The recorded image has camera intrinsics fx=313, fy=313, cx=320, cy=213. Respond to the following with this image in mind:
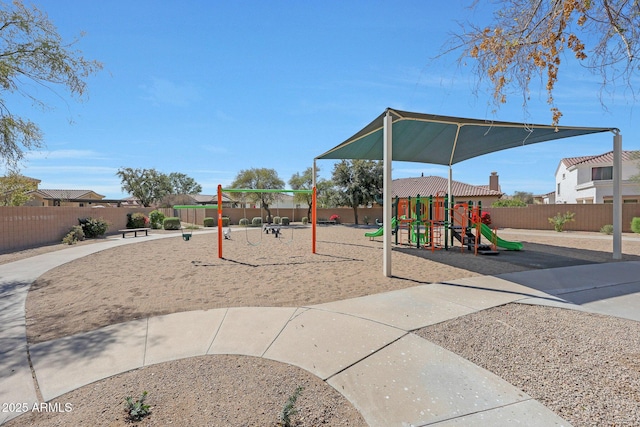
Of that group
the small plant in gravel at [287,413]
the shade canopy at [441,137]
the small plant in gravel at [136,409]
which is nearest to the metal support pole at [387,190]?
the shade canopy at [441,137]

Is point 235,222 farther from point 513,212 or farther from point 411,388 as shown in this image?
point 411,388

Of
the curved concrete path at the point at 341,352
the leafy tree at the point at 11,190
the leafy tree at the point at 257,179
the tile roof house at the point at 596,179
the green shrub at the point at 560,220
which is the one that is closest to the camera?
the curved concrete path at the point at 341,352

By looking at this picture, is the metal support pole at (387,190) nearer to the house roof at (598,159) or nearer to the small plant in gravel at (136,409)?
the small plant in gravel at (136,409)

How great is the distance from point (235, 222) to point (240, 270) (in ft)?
87.9

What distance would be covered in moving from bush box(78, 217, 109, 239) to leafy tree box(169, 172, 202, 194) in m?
59.4

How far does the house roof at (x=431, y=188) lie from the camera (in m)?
35.4

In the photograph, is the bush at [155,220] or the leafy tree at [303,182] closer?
the bush at [155,220]

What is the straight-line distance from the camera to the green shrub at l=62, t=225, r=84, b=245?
47.9 feet

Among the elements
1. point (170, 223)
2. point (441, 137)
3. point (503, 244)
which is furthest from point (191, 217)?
point (503, 244)

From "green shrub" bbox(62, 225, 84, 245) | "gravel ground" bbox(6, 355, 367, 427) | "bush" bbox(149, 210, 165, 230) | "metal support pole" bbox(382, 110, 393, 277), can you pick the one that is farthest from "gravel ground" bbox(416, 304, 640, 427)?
Result: "bush" bbox(149, 210, 165, 230)

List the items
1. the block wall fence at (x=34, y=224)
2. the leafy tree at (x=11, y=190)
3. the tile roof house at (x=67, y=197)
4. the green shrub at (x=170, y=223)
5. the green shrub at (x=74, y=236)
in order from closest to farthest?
1. the block wall fence at (x=34, y=224)
2. the green shrub at (x=74, y=236)
3. the leafy tree at (x=11, y=190)
4. the green shrub at (x=170, y=223)
5. the tile roof house at (x=67, y=197)

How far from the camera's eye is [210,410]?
8.52 feet

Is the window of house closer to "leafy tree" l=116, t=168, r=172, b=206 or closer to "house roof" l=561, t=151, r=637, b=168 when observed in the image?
"house roof" l=561, t=151, r=637, b=168

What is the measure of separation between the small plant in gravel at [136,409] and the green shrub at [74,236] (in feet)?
51.2
